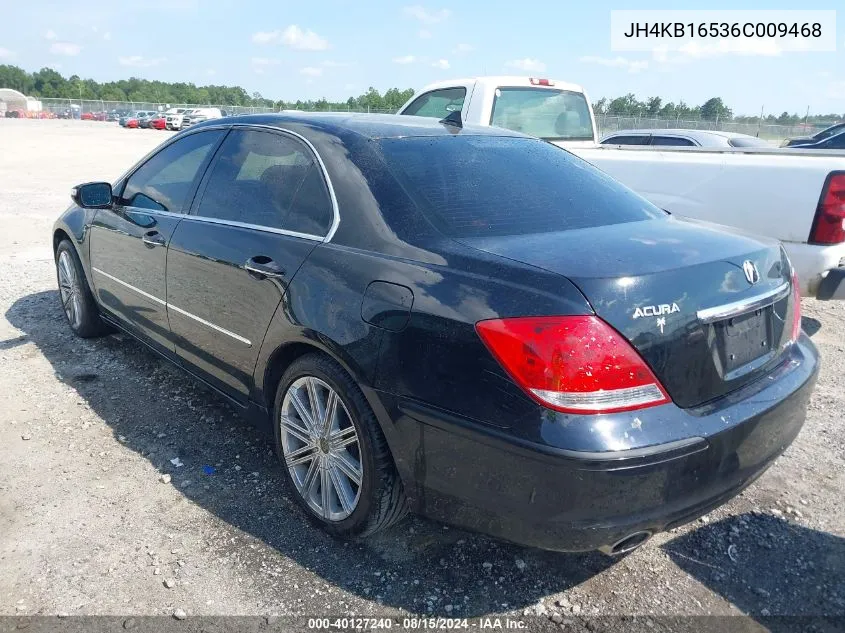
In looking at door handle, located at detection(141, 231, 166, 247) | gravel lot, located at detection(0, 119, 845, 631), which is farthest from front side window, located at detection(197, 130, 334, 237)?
gravel lot, located at detection(0, 119, 845, 631)

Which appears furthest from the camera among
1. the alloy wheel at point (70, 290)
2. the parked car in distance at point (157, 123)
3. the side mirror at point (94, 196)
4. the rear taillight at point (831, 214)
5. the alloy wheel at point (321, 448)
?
the parked car in distance at point (157, 123)

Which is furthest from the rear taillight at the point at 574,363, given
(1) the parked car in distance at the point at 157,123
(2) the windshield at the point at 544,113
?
(1) the parked car in distance at the point at 157,123

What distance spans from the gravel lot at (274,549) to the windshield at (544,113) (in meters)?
4.48

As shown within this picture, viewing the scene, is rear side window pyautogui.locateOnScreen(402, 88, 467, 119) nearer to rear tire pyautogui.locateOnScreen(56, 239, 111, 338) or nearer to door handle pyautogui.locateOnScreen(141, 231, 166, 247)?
rear tire pyautogui.locateOnScreen(56, 239, 111, 338)

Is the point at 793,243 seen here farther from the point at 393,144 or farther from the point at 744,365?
the point at 393,144

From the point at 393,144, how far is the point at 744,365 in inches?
65.6

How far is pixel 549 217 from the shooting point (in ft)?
9.08

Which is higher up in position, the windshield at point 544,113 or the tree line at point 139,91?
the tree line at point 139,91

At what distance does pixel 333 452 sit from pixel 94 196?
2.60m

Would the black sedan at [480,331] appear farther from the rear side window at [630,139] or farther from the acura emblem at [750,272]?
the rear side window at [630,139]

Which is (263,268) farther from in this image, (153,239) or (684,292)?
(684,292)

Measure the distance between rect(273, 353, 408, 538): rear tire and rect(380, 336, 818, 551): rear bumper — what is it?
156mm

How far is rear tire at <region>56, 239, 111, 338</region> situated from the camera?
498 cm

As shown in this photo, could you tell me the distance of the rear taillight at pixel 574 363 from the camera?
2.04 metres
